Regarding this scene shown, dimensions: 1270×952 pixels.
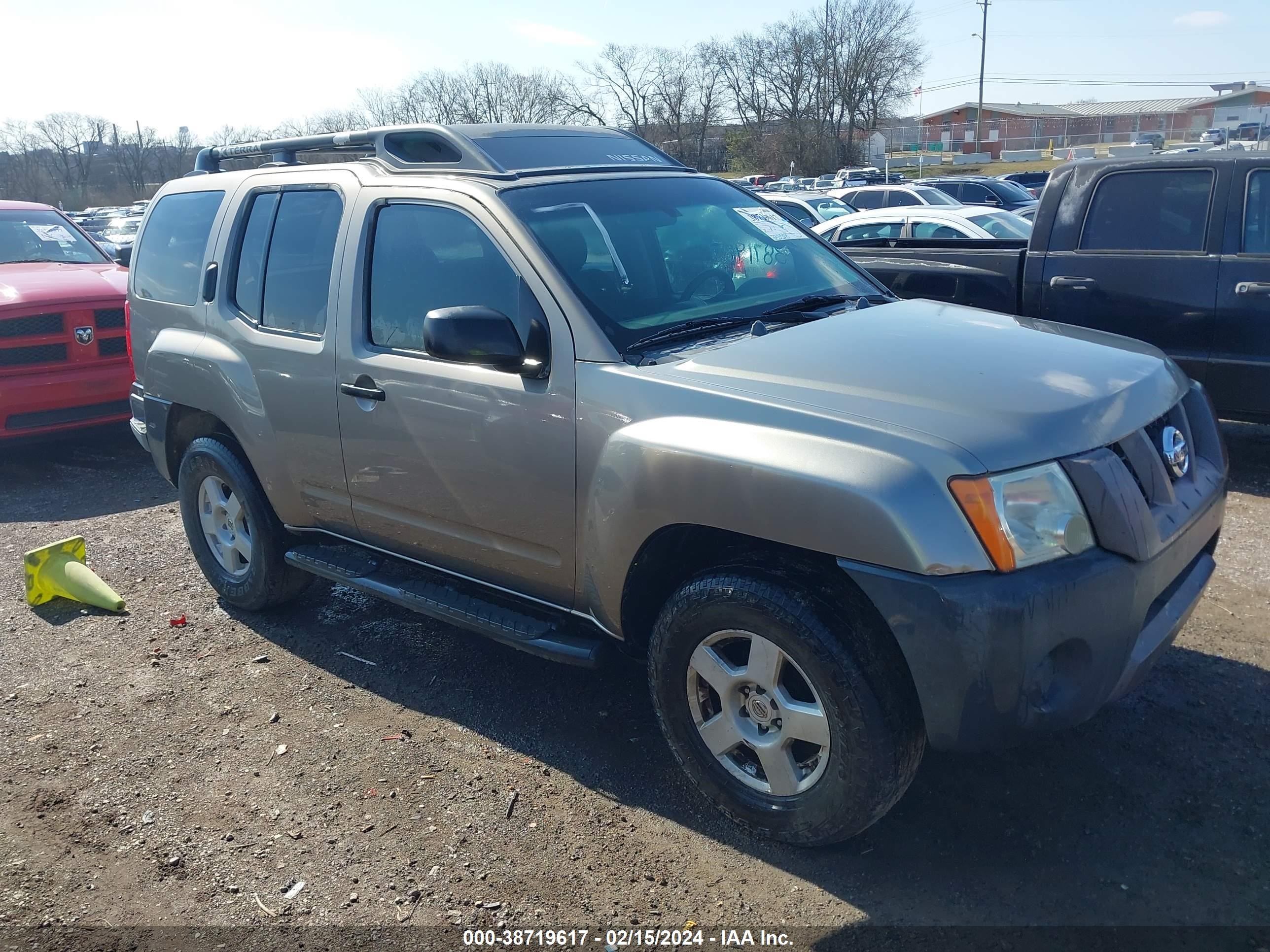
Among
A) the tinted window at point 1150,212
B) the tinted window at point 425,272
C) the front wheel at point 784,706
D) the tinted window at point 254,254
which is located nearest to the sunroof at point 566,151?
the tinted window at point 425,272

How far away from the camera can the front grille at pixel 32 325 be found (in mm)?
7219

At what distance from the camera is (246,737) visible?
3.85 meters

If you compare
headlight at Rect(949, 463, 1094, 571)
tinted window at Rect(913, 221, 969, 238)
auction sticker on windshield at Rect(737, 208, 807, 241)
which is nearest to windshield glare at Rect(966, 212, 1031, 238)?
tinted window at Rect(913, 221, 969, 238)

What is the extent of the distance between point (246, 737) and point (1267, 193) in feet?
20.4

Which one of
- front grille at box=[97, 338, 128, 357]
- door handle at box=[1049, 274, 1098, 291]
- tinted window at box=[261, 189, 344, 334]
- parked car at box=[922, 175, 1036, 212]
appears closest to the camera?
tinted window at box=[261, 189, 344, 334]

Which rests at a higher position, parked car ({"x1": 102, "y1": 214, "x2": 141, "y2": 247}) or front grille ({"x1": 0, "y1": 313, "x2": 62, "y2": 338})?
parked car ({"x1": 102, "y1": 214, "x2": 141, "y2": 247})

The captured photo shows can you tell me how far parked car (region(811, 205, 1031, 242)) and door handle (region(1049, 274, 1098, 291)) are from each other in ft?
14.0

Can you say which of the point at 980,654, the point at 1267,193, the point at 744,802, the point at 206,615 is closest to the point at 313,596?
the point at 206,615

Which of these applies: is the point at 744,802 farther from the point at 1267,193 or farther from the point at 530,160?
the point at 1267,193

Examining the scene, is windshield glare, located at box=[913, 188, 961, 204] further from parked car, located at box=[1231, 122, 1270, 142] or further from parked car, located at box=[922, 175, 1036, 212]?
parked car, located at box=[1231, 122, 1270, 142]

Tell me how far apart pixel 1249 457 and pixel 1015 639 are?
206 inches

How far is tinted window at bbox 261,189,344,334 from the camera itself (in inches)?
161

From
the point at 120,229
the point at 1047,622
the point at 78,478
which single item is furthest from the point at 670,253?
the point at 120,229

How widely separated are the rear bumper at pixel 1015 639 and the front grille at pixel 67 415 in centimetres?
675
